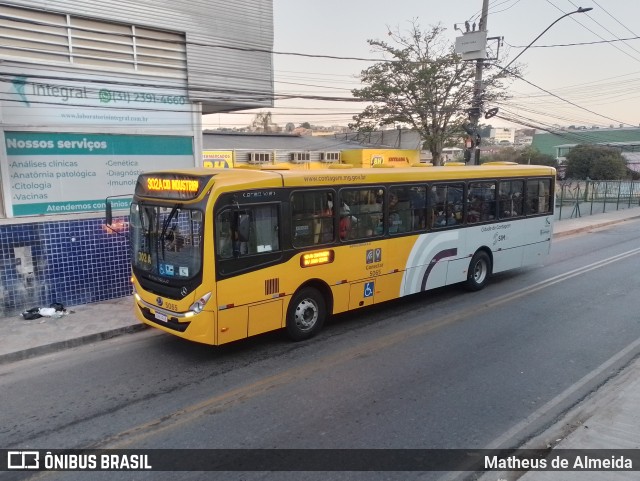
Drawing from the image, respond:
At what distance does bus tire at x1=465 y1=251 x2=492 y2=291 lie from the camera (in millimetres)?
10758

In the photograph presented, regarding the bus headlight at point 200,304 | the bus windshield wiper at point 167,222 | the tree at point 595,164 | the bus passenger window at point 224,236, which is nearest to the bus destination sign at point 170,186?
the bus windshield wiper at point 167,222

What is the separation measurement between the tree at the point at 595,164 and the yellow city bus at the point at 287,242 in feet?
163

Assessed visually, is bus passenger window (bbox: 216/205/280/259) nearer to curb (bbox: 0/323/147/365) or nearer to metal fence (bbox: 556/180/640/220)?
curb (bbox: 0/323/147/365)

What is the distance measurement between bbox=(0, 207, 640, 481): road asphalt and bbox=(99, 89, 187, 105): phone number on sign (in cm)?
420

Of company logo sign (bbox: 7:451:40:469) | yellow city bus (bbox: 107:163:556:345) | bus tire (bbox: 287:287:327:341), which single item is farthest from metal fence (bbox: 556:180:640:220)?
company logo sign (bbox: 7:451:40:469)

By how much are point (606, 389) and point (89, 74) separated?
34.2ft

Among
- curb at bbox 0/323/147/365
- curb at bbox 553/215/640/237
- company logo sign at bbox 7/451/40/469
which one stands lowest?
curb at bbox 553/215/640/237

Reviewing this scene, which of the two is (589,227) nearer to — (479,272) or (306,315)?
(479,272)

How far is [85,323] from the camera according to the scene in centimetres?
856

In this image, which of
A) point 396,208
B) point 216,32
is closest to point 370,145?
point 216,32

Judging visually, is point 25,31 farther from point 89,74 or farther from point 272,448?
point 272,448

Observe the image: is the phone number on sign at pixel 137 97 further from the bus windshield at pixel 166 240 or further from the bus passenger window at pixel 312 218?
the bus passenger window at pixel 312 218

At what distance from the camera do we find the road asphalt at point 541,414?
167 inches

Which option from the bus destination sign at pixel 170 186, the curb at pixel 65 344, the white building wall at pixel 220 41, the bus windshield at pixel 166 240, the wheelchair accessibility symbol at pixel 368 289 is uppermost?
the white building wall at pixel 220 41
